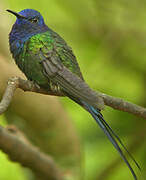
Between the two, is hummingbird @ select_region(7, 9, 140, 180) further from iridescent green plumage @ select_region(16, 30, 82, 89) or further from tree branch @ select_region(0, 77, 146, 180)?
tree branch @ select_region(0, 77, 146, 180)

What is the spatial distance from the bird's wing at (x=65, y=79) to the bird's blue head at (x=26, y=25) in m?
0.30

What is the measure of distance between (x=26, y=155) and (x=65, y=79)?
1.42 metres

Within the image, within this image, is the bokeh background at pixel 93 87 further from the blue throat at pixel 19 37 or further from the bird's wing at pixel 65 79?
the bird's wing at pixel 65 79

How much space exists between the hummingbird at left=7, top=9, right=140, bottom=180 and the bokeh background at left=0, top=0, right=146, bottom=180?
0.61 meters

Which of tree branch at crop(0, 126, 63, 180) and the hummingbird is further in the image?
tree branch at crop(0, 126, 63, 180)

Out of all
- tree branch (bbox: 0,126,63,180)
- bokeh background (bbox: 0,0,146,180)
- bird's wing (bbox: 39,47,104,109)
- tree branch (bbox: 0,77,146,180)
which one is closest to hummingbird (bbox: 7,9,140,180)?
bird's wing (bbox: 39,47,104,109)

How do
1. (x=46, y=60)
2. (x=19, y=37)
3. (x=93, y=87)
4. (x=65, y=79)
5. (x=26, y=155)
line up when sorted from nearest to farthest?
(x=65, y=79)
(x=46, y=60)
(x=19, y=37)
(x=26, y=155)
(x=93, y=87)

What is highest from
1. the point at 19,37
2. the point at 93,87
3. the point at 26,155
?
the point at 19,37

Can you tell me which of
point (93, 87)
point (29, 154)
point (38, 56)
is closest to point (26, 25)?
point (38, 56)

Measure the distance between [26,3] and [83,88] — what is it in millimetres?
3337

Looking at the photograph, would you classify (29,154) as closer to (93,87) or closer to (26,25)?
(26,25)

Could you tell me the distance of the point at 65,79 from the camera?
12.6ft

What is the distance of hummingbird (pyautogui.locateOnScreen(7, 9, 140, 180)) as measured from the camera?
12.2 feet

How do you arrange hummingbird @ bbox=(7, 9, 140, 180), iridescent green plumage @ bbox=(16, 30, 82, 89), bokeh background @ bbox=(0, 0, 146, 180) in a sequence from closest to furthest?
hummingbird @ bbox=(7, 9, 140, 180) < iridescent green plumage @ bbox=(16, 30, 82, 89) < bokeh background @ bbox=(0, 0, 146, 180)
